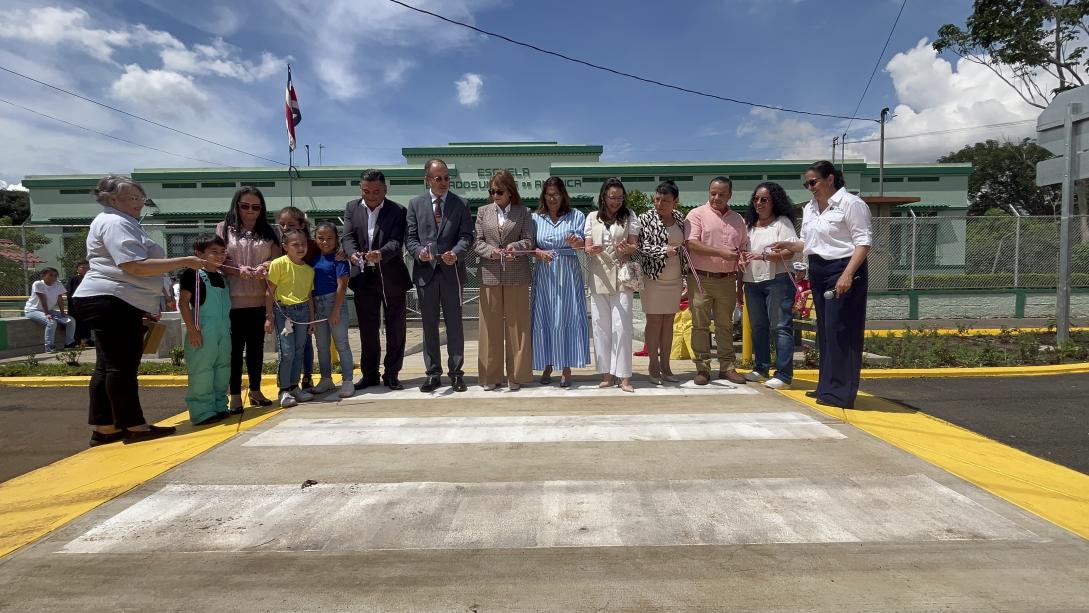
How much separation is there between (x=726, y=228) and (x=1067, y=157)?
613 cm

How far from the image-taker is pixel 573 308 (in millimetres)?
5551

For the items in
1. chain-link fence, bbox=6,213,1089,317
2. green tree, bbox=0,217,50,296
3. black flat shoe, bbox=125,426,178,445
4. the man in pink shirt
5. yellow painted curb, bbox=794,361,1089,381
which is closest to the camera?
black flat shoe, bbox=125,426,178,445

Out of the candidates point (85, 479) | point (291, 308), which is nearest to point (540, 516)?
point (85, 479)

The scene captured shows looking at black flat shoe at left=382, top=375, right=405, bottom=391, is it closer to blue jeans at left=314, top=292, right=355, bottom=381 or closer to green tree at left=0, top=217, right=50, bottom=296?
blue jeans at left=314, top=292, right=355, bottom=381

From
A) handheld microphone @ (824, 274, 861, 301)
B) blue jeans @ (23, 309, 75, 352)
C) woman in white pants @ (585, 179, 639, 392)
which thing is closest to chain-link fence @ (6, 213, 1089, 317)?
blue jeans @ (23, 309, 75, 352)

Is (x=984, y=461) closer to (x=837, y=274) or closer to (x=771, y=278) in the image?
(x=837, y=274)

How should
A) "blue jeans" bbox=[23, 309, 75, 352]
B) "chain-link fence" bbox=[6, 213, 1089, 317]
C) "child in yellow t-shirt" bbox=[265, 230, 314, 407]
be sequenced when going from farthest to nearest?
"chain-link fence" bbox=[6, 213, 1089, 317], "blue jeans" bbox=[23, 309, 75, 352], "child in yellow t-shirt" bbox=[265, 230, 314, 407]

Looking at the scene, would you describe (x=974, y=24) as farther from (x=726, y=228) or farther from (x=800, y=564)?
(x=800, y=564)

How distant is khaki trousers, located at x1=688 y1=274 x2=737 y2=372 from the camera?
551 cm

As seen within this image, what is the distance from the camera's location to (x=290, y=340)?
16.6ft

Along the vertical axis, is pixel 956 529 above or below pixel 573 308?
below

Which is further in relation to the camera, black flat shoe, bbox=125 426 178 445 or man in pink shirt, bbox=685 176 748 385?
man in pink shirt, bbox=685 176 748 385

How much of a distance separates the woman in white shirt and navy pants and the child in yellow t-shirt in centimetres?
435

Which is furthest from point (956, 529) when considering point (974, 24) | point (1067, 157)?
point (974, 24)
